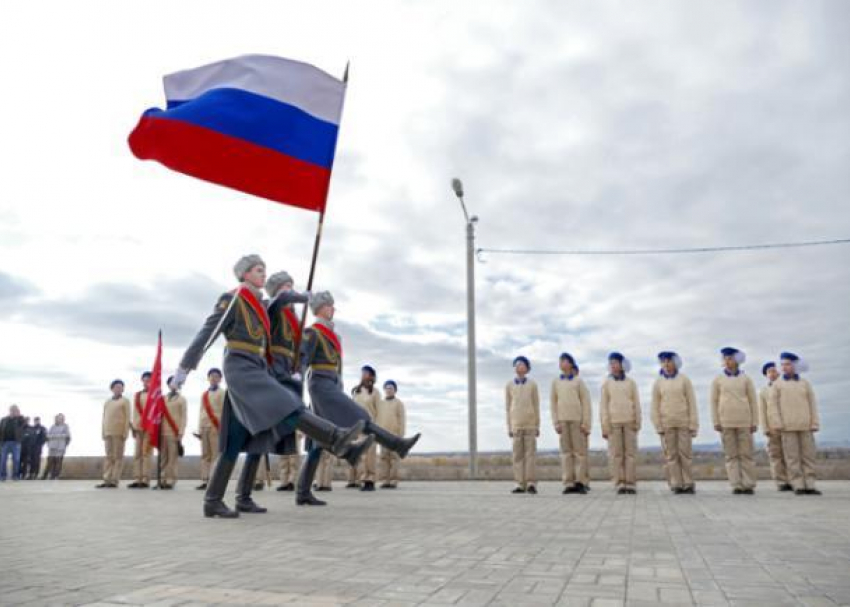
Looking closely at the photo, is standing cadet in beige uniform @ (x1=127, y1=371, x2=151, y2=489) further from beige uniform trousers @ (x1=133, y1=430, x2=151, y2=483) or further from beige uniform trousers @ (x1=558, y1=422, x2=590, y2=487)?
beige uniform trousers @ (x1=558, y1=422, x2=590, y2=487)

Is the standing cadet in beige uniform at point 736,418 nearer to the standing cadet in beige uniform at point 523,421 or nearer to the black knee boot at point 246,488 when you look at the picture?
the standing cadet in beige uniform at point 523,421

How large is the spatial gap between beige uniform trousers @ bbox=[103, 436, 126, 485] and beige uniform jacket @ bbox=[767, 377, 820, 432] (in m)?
12.4

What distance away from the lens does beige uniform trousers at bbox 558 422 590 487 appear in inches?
444

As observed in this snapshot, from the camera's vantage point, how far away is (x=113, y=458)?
1439 cm

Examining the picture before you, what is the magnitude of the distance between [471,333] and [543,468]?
3724 mm

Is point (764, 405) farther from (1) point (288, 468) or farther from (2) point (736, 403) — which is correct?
(1) point (288, 468)

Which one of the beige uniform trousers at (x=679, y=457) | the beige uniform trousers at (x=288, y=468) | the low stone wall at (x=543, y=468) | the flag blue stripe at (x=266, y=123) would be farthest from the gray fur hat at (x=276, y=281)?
the low stone wall at (x=543, y=468)

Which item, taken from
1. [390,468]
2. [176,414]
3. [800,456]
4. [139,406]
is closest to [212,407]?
[176,414]

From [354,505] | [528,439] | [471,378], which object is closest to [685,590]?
[354,505]

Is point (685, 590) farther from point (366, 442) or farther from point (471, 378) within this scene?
point (471, 378)

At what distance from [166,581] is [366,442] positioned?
3190mm

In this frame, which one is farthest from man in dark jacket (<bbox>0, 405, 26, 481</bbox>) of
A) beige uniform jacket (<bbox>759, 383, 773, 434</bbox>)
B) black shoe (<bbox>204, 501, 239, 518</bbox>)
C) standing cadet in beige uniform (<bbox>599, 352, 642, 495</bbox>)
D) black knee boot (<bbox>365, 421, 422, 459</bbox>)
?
beige uniform jacket (<bbox>759, 383, 773, 434</bbox>)

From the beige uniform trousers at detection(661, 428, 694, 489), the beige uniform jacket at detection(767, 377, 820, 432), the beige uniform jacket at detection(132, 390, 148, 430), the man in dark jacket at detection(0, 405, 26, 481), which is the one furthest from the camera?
the man in dark jacket at detection(0, 405, 26, 481)

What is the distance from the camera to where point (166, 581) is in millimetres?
3518
